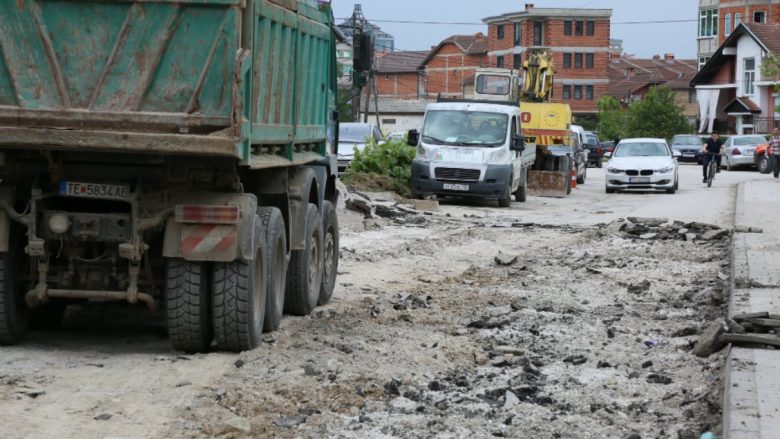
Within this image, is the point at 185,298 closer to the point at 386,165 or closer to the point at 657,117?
the point at 386,165

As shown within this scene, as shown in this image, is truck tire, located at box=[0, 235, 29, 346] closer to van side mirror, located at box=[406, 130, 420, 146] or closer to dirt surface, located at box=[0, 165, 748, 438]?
dirt surface, located at box=[0, 165, 748, 438]

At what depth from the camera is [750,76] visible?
85.2m

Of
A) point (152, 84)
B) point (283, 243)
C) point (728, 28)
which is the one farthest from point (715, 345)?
point (728, 28)

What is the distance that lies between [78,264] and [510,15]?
104 m

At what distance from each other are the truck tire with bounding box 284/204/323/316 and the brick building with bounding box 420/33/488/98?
4278 inches

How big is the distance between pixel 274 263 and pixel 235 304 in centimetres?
84

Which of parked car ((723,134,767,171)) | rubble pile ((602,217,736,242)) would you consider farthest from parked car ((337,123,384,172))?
parked car ((723,134,767,171))

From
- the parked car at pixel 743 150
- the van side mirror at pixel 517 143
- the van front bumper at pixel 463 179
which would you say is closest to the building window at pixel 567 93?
the parked car at pixel 743 150

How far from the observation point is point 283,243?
9.93m

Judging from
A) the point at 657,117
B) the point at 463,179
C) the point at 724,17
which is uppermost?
the point at 724,17

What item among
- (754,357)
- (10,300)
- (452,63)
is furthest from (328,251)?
(452,63)

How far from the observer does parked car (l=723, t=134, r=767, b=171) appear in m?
56.1

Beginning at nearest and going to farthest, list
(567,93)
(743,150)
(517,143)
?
(517,143) < (743,150) < (567,93)

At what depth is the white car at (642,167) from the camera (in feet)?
115
